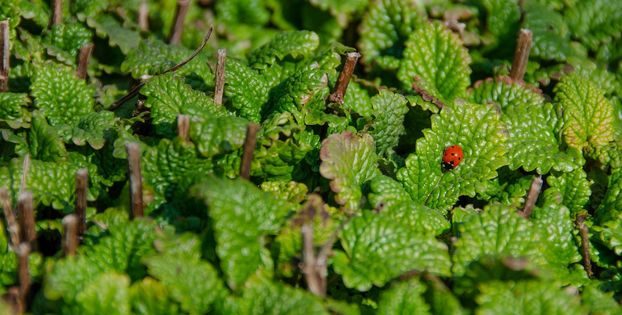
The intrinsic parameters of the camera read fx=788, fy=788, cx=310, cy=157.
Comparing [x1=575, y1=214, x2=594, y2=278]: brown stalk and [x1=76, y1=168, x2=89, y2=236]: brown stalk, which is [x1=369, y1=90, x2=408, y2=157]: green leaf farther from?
[x1=76, y1=168, x2=89, y2=236]: brown stalk

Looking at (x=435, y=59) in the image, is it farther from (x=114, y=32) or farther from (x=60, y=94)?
(x=60, y=94)

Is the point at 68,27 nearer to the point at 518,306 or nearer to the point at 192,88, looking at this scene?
the point at 192,88

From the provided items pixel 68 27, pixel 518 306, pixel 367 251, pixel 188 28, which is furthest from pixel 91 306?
pixel 188 28

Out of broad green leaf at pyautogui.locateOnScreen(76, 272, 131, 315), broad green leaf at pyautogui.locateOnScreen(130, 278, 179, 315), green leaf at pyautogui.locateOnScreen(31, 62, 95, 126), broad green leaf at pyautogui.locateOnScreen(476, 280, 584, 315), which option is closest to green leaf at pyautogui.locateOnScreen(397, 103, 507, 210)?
broad green leaf at pyautogui.locateOnScreen(476, 280, 584, 315)

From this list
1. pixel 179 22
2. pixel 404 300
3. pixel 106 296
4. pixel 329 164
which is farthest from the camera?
pixel 179 22

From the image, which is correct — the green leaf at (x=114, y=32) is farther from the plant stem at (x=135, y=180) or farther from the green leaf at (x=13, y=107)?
the plant stem at (x=135, y=180)

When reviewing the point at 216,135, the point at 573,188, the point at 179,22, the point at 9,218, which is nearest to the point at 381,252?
the point at 216,135
